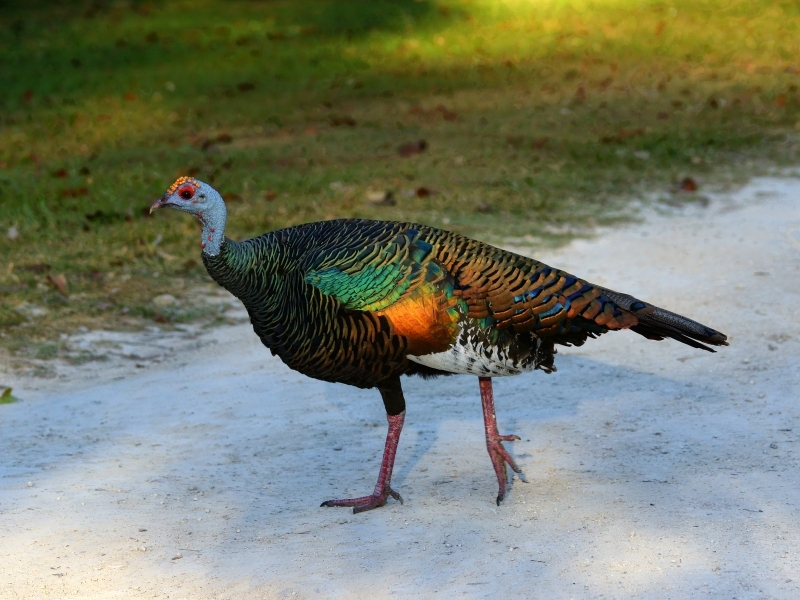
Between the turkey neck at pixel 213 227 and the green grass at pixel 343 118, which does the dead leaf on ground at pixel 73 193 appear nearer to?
the green grass at pixel 343 118

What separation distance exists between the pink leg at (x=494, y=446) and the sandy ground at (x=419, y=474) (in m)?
0.10

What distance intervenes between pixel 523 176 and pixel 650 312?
228 inches

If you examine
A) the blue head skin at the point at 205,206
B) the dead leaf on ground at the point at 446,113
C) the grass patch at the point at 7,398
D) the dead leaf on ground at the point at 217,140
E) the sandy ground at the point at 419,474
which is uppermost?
the dead leaf on ground at the point at 446,113

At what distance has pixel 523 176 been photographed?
34.0 feet

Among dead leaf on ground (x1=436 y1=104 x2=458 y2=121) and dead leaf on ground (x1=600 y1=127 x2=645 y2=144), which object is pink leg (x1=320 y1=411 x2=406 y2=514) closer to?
dead leaf on ground (x1=600 y1=127 x2=645 y2=144)

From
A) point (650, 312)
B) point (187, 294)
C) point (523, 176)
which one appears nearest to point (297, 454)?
point (650, 312)

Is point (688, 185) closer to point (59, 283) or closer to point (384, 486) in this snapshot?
point (59, 283)

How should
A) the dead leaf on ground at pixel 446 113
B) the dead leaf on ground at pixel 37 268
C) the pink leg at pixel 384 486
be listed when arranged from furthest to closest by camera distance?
the dead leaf on ground at pixel 446 113 < the dead leaf on ground at pixel 37 268 < the pink leg at pixel 384 486

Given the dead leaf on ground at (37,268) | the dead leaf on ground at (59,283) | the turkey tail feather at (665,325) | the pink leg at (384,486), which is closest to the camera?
the turkey tail feather at (665,325)

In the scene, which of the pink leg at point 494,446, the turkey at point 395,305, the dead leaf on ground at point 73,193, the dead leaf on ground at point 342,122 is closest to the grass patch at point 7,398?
the turkey at point 395,305

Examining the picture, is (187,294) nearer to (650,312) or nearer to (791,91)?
(650,312)

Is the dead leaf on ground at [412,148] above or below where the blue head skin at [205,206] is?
above

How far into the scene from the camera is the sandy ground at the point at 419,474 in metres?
4.15

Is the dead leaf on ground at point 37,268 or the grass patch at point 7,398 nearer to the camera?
the grass patch at point 7,398
